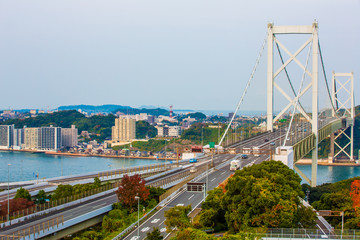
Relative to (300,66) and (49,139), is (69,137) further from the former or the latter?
(300,66)

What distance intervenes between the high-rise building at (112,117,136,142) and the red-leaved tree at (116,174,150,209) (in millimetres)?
67771

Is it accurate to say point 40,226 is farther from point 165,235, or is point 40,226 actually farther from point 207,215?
point 207,215

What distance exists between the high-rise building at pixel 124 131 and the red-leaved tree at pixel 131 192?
67771 millimetres

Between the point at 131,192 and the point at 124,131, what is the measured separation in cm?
6993

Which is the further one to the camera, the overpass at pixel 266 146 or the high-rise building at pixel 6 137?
the high-rise building at pixel 6 137

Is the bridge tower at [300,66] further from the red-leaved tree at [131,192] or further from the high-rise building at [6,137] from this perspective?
the high-rise building at [6,137]

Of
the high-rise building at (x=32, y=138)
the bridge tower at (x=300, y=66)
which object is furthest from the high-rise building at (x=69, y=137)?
the bridge tower at (x=300, y=66)

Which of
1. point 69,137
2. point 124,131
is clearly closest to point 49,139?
point 69,137

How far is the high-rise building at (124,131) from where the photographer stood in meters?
84.4

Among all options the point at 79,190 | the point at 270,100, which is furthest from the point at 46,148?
the point at 79,190

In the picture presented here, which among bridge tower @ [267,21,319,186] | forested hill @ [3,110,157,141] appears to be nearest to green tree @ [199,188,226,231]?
bridge tower @ [267,21,319,186]

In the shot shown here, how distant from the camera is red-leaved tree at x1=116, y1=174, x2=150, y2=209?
50.2 ft

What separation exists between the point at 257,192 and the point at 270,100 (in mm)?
15249

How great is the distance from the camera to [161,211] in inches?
594
